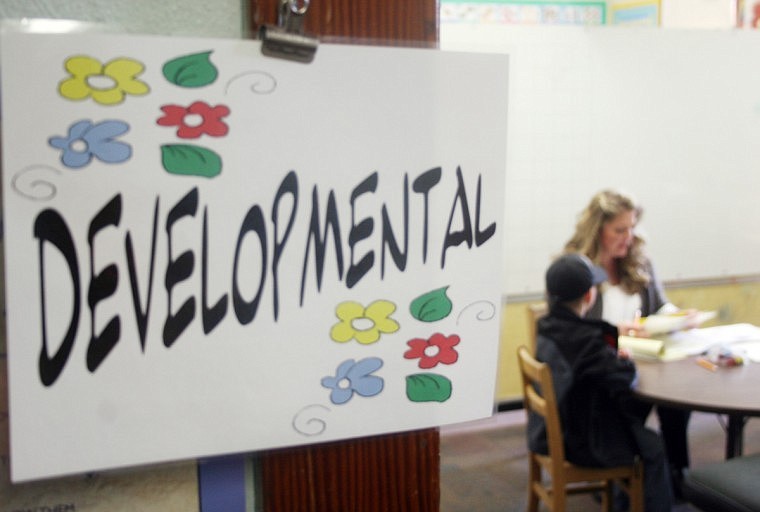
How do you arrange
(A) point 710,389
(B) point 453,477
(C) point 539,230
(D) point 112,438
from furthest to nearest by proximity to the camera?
(C) point 539,230 → (B) point 453,477 → (A) point 710,389 → (D) point 112,438

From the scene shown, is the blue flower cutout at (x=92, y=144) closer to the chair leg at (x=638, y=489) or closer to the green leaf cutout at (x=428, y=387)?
the green leaf cutout at (x=428, y=387)

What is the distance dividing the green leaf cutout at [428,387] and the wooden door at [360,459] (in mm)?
40

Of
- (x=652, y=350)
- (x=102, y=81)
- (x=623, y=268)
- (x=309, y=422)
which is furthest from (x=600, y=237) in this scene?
(x=102, y=81)

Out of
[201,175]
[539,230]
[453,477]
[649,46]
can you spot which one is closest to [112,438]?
[201,175]

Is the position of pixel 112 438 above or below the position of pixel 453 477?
above

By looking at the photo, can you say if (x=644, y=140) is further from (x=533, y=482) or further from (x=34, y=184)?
(x=34, y=184)

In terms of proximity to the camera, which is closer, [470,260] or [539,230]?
[470,260]

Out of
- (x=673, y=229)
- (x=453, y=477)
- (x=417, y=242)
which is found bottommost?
(x=453, y=477)

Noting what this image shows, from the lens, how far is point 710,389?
2.22 meters

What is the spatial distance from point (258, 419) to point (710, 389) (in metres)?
2.03

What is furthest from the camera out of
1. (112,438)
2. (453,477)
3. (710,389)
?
(453,477)

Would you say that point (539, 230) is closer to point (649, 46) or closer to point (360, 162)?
point (649, 46)

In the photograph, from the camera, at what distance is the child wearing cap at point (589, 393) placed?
2.34 m

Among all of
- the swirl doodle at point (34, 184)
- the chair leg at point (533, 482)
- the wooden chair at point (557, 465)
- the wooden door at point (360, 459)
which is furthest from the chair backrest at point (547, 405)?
the swirl doodle at point (34, 184)
